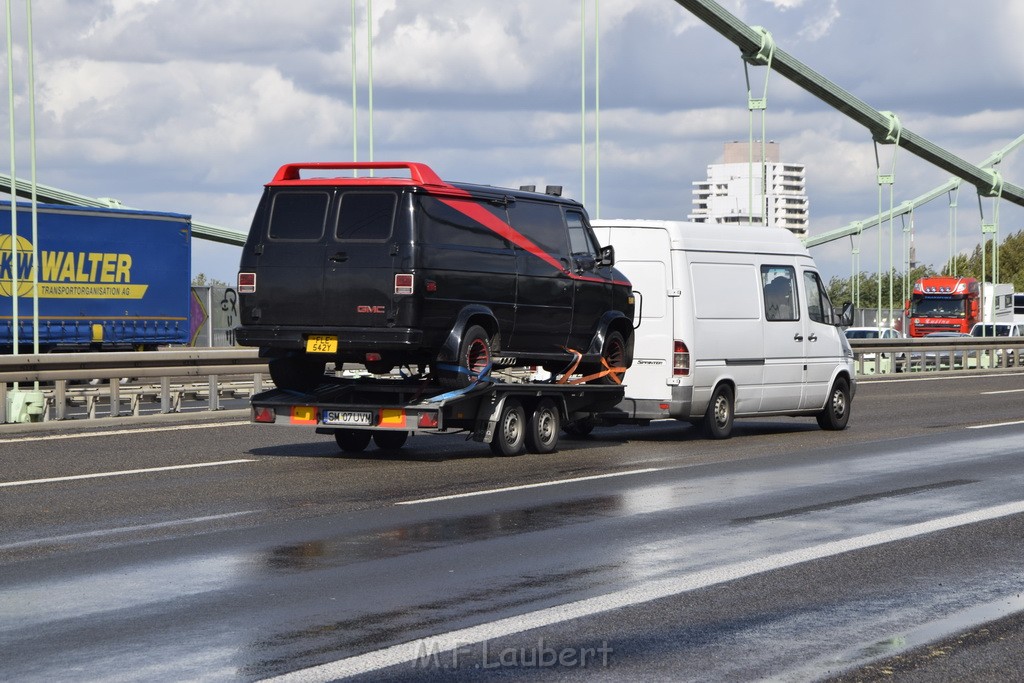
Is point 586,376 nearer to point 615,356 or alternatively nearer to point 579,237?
point 615,356

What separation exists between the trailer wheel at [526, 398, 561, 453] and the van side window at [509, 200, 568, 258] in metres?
1.55

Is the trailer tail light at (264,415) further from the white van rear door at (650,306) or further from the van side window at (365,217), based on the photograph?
the white van rear door at (650,306)

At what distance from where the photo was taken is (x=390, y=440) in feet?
53.0

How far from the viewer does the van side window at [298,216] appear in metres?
14.6

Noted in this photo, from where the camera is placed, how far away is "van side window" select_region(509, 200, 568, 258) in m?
15.6

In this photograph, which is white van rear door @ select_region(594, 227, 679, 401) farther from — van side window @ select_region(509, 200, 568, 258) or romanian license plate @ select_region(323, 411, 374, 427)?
romanian license plate @ select_region(323, 411, 374, 427)

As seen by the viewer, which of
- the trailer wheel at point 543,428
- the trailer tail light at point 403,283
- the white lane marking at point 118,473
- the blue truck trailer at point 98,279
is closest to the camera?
the white lane marking at point 118,473

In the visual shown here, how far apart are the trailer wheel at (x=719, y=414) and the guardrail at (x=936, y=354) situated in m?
20.5

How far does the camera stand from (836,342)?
20219mm

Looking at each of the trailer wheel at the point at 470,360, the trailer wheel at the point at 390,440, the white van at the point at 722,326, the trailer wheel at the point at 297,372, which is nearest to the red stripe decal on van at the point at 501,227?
the trailer wheel at the point at 470,360

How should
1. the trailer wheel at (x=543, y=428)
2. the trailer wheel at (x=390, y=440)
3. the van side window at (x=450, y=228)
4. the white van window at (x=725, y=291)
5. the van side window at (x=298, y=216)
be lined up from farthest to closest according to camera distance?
the white van window at (x=725, y=291) < the trailer wheel at (x=390, y=440) < the trailer wheel at (x=543, y=428) < the van side window at (x=298, y=216) < the van side window at (x=450, y=228)

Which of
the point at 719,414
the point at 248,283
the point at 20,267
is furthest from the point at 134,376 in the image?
the point at 20,267

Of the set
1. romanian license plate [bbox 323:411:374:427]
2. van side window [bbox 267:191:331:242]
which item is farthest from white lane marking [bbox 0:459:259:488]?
van side window [bbox 267:191:331:242]

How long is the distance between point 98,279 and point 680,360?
18.2m
